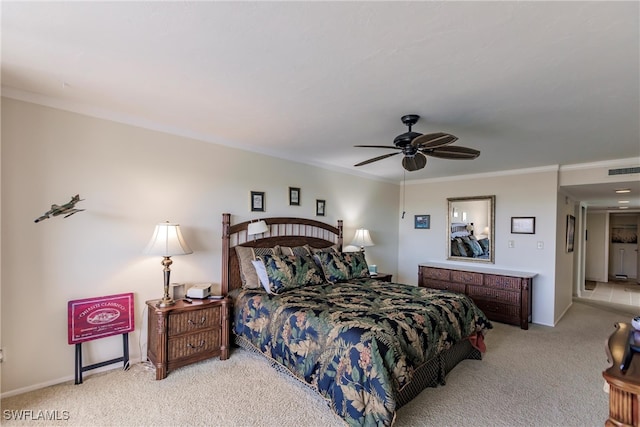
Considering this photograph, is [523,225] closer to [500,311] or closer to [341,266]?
[500,311]

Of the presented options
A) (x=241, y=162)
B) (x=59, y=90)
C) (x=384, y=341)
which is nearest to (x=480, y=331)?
(x=384, y=341)

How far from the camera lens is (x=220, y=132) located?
11.3 feet

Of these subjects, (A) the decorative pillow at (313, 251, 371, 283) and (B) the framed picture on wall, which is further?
(B) the framed picture on wall

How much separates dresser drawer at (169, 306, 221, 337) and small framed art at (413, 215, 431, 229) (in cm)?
429

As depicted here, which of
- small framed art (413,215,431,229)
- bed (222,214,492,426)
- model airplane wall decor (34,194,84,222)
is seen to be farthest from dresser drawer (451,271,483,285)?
model airplane wall decor (34,194,84,222)

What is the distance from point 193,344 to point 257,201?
5.97 feet

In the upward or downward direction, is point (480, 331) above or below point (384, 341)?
below

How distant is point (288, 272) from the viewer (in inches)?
134

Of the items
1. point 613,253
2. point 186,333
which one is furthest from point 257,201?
point 613,253

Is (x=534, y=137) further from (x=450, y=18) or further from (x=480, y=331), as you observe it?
(x=450, y=18)

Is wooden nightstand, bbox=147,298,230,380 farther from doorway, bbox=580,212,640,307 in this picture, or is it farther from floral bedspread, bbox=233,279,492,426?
doorway, bbox=580,212,640,307

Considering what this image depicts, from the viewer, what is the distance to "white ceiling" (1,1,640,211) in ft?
4.85

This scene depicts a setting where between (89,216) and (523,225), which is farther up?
(89,216)

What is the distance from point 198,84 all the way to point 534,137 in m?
3.40
